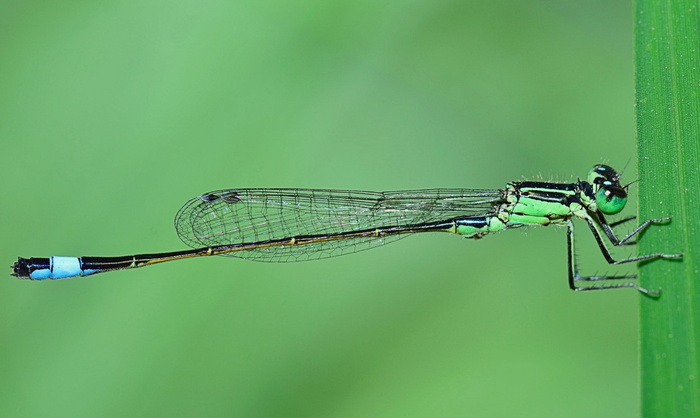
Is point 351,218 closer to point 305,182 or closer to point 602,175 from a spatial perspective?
point 305,182

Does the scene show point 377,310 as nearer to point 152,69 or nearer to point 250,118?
point 250,118

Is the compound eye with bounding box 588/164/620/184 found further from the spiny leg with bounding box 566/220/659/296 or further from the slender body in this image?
the spiny leg with bounding box 566/220/659/296

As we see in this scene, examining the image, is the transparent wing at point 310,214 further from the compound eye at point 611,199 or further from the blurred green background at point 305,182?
the compound eye at point 611,199

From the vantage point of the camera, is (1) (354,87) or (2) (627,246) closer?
(2) (627,246)

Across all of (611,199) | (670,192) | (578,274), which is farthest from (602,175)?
(670,192)

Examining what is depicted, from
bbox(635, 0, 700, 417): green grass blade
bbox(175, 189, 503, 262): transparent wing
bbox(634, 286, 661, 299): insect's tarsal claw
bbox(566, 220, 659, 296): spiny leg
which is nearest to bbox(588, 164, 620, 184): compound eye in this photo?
bbox(566, 220, 659, 296): spiny leg

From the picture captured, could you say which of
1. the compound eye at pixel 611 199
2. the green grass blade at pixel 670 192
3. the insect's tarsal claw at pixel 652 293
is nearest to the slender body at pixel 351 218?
the compound eye at pixel 611 199

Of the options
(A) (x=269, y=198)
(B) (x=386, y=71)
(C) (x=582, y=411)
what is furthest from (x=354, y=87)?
(C) (x=582, y=411)
